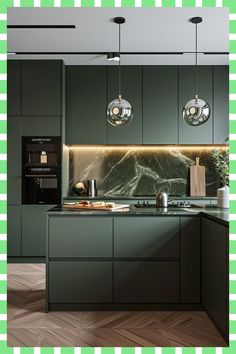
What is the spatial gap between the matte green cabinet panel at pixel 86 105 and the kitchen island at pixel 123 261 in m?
2.19

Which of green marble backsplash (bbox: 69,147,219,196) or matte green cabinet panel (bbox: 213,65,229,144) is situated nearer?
matte green cabinet panel (bbox: 213,65,229,144)

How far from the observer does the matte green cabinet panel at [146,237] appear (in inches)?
118

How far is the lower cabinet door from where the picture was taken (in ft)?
9.86

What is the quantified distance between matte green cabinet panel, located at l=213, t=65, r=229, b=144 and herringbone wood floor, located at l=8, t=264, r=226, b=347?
9.03 ft

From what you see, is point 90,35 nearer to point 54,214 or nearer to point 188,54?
point 188,54

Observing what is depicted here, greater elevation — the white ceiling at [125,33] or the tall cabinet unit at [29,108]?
the white ceiling at [125,33]

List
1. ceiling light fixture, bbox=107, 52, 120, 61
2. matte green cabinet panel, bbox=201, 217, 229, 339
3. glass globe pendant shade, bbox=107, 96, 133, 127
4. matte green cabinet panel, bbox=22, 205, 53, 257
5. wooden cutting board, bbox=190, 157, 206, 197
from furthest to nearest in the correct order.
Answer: wooden cutting board, bbox=190, 157, 206, 197
matte green cabinet panel, bbox=22, 205, 53, 257
ceiling light fixture, bbox=107, 52, 120, 61
glass globe pendant shade, bbox=107, 96, 133, 127
matte green cabinet panel, bbox=201, 217, 229, 339

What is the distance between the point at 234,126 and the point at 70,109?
381 cm

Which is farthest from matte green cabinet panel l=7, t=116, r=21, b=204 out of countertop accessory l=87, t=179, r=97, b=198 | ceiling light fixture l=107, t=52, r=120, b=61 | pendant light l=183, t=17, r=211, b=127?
pendant light l=183, t=17, r=211, b=127

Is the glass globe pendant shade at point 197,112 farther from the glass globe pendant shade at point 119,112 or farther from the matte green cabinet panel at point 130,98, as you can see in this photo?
the matte green cabinet panel at point 130,98

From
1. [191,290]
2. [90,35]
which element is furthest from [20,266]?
[90,35]

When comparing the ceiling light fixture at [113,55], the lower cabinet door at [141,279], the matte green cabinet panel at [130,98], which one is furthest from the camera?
the matte green cabinet panel at [130,98]

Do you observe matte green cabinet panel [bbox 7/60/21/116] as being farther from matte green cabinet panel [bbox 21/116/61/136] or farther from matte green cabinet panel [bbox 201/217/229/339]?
matte green cabinet panel [bbox 201/217/229/339]

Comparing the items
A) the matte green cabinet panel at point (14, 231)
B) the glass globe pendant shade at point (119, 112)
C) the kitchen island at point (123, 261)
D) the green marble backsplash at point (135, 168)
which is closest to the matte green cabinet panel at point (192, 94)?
the green marble backsplash at point (135, 168)
